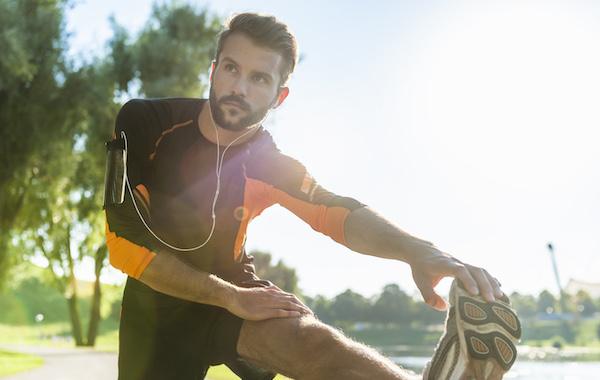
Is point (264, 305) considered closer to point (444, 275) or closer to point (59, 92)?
point (444, 275)

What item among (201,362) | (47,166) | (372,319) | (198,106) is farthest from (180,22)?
(372,319)

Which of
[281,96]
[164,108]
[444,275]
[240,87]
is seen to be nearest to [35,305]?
[164,108]

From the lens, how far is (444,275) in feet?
5.30

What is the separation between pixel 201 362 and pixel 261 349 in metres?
0.63

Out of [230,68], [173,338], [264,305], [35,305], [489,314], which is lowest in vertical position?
[35,305]

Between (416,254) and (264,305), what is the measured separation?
0.76 m

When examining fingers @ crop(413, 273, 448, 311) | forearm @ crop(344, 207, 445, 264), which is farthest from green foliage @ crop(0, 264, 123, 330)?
fingers @ crop(413, 273, 448, 311)

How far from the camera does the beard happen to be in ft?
9.27

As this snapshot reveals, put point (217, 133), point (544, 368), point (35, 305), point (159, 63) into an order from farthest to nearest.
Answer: point (35, 305)
point (544, 368)
point (159, 63)
point (217, 133)

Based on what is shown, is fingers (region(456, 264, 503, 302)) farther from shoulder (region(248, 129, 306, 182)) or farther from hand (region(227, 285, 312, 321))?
shoulder (region(248, 129, 306, 182))

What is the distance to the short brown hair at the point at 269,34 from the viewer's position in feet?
9.41

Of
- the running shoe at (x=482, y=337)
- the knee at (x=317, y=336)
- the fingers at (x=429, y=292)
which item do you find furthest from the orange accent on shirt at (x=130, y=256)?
the running shoe at (x=482, y=337)

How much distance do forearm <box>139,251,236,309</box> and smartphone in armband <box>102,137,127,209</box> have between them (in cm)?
46

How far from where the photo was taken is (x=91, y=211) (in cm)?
2233
